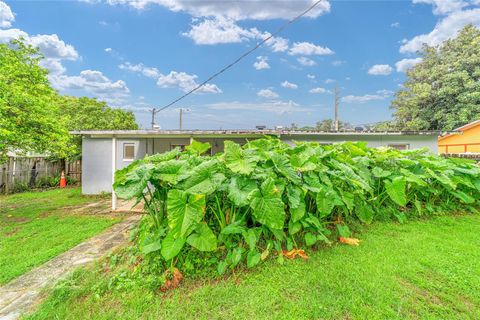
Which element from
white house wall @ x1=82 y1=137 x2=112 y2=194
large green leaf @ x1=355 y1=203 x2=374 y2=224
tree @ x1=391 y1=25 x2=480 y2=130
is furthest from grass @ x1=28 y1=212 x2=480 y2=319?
tree @ x1=391 y1=25 x2=480 y2=130

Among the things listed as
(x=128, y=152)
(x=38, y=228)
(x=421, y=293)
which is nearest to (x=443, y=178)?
(x=421, y=293)

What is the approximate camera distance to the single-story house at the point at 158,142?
276 inches

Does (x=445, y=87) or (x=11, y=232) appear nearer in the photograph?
(x=11, y=232)

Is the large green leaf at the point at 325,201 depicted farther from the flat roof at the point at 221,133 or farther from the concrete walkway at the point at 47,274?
the flat roof at the point at 221,133

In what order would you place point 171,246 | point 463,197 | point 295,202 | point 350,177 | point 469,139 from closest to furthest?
point 171,246 → point 295,202 → point 350,177 → point 463,197 → point 469,139

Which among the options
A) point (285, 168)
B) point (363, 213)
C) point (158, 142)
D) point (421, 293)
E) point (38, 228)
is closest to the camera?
point (421, 293)

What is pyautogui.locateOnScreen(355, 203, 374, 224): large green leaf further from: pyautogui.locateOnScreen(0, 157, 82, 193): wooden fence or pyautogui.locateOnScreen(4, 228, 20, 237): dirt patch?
pyautogui.locateOnScreen(0, 157, 82, 193): wooden fence

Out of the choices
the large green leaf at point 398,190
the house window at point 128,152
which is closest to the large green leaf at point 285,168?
the large green leaf at point 398,190

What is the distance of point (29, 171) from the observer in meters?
8.96

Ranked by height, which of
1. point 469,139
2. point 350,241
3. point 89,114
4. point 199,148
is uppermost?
point 89,114

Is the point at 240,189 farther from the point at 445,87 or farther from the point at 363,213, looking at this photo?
the point at 445,87

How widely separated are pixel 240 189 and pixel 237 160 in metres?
0.30

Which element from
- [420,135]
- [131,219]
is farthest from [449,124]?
[131,219]

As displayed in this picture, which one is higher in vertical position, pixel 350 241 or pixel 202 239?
pixel 202 239
